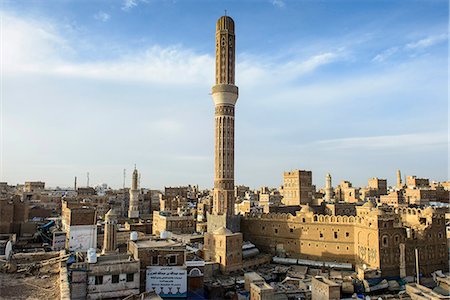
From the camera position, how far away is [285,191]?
67.1m

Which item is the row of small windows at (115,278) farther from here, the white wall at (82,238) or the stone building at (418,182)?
the stone building at (418,182)

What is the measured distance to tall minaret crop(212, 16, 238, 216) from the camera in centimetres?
4512

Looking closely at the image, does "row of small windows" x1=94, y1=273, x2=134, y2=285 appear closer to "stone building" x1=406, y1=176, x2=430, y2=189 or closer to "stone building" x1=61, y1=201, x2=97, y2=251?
"stone building" x1=61, y1=201, x2=97, y2=251

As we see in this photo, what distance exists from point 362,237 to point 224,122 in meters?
20.0

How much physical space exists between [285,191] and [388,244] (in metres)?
32.3

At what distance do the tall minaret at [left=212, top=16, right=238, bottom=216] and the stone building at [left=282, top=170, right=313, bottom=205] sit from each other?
2158 centimetres

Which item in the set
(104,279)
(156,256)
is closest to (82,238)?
(156,256)

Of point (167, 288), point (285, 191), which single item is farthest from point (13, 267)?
point (285, 191)

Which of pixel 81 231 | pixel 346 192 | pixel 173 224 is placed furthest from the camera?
pixel 346 192

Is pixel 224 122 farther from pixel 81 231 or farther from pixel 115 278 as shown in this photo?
pixel 115 278

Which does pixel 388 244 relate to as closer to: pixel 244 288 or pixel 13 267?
pixel 244 288

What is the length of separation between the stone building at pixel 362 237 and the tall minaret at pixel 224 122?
4238 mm

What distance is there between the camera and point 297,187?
64.2 m

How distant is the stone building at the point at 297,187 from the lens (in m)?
64.1
